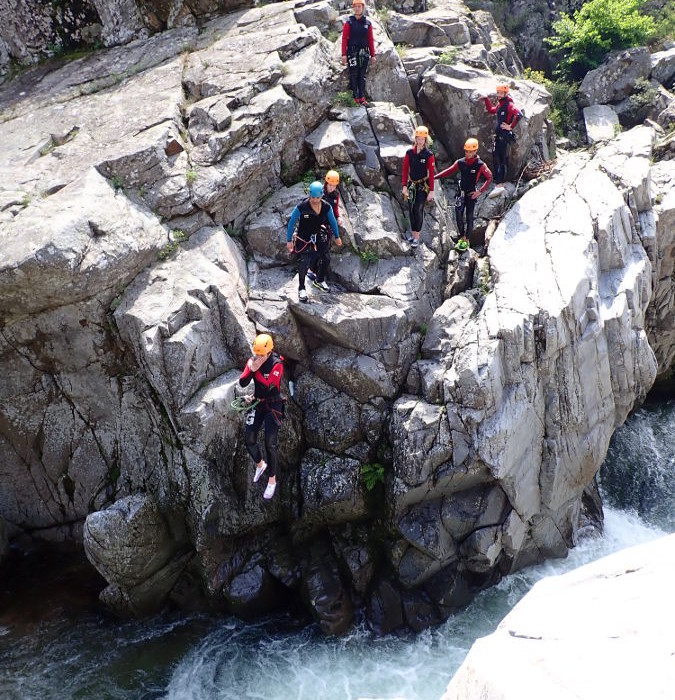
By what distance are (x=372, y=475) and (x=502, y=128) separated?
8459 millimetres

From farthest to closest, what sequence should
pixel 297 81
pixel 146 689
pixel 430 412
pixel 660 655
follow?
pixel 297 81
pixel 430 412
pixel 146 689
pixel 660 655

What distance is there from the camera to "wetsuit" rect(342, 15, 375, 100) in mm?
14359

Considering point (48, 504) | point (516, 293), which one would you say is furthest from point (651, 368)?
point (48, 504)

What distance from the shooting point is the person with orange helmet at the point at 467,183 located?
1341 centimetres

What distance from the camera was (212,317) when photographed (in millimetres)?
12156

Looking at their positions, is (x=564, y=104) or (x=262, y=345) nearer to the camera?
(x=262, y=345)

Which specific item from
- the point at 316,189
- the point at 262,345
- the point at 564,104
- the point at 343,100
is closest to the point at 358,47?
the point at 343,100

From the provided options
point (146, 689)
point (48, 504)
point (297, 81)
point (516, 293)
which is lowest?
point (146, 689)

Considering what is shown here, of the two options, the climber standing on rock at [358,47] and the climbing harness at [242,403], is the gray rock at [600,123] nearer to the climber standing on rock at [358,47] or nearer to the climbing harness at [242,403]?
the climber standing on rock at [358,47]

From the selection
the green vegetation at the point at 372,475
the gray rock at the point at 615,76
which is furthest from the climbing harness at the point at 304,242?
the gray rock at the point at 615,76

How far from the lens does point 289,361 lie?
13.0 m

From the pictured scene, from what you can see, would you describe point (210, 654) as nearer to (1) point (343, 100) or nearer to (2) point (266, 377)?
(2) point (266, 377)

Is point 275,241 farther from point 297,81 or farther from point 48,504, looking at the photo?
point 48,504

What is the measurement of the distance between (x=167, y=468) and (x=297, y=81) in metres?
8.97
